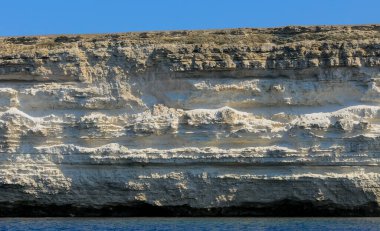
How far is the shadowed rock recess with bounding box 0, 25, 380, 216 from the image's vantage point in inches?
691

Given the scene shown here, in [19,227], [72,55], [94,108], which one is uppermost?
[72,55]

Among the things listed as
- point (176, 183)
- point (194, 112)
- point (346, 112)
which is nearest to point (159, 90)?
point (194, 112)

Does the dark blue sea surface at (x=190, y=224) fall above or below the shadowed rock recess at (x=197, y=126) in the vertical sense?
below

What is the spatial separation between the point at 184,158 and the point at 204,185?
76 centimetres

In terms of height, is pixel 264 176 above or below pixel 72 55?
below

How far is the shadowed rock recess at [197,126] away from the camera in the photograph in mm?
17547

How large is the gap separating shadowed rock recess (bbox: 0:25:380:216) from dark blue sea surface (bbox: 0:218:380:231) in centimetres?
60

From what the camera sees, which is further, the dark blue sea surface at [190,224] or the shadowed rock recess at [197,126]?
the shadowed rock recess at [197,126]

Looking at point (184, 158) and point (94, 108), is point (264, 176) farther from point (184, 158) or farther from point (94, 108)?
point (94, 108)

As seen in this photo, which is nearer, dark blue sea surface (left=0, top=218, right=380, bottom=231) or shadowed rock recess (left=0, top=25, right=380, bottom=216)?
dark blue sea surface (left=0, top=218, right=380, bottom=231)

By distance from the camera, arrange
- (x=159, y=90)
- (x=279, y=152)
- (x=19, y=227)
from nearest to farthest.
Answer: (x=19, y=227)
(x=279, y=152)
(x=159, y=90)

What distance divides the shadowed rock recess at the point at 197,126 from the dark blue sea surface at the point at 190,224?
1.97 feet

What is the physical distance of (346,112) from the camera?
17.8 metres

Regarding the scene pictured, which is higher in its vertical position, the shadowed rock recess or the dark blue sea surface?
the shadowed rock recess
